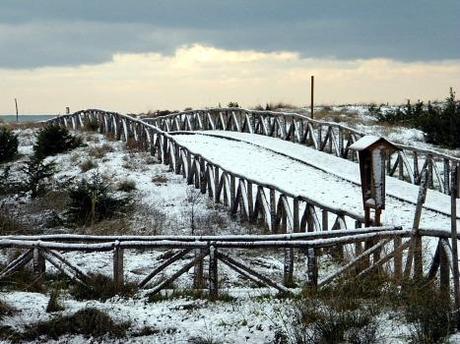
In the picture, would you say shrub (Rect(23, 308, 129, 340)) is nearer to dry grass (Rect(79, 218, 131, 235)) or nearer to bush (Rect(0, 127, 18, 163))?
dry grass (Rect(79, 218, 131, 235))

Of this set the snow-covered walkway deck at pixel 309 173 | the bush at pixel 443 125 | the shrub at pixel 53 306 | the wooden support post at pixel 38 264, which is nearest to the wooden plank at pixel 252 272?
the shrub at pixel 53 306

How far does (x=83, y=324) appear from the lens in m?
7.65

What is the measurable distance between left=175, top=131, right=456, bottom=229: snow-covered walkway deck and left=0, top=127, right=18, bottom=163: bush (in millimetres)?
6534

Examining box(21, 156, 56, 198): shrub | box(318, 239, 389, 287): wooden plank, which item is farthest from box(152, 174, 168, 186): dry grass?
box(318, 239, 389, 287): wooden plank

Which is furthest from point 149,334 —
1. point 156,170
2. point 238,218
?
point 156,170

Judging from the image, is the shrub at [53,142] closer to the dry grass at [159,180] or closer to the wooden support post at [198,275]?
the dry grass at [159,180]

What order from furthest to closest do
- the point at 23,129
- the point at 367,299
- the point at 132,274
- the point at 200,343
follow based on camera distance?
the point at 23,129, the point at 132,274, the point at 367,299, the point at 200,343

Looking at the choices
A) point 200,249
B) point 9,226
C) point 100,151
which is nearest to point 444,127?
point 100,151

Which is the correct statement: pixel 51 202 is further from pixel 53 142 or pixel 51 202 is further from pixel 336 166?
pixel 336 166

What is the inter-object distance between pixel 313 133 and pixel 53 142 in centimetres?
997

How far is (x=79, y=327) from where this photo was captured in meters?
7.66

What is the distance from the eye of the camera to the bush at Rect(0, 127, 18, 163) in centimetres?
2544

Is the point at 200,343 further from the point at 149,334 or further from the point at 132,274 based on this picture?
the point at 132,274

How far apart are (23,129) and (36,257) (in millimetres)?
27641
